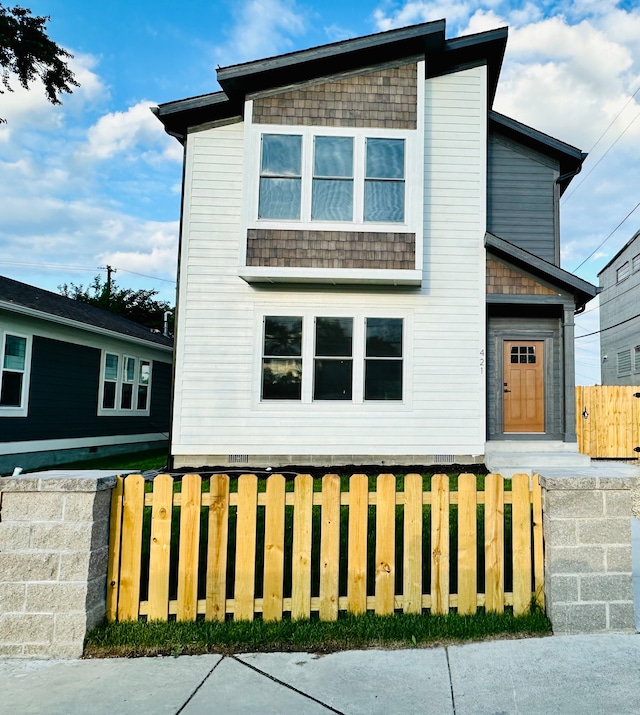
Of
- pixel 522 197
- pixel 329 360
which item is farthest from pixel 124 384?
pixel 522 197

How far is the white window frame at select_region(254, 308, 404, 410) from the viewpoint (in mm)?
9031

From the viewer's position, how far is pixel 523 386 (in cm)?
962

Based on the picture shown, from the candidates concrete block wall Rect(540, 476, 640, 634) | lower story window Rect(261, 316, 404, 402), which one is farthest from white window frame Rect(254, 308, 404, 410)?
concrete block wall Rect(540, 476, 640, 634)

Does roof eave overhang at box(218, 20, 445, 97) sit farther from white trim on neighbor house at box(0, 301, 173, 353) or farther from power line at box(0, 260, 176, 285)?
power line at box(0, 260, 176, 285)

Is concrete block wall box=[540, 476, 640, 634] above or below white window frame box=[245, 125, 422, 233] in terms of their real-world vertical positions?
below

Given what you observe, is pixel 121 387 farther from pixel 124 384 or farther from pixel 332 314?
pixel 332 314

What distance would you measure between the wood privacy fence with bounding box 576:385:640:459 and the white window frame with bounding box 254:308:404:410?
15.1 feet

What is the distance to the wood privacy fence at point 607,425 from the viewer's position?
10.9 metres

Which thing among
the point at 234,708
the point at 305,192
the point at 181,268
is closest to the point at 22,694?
the point at 234,708

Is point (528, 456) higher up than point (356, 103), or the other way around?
point (356, 103)

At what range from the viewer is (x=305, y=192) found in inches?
351

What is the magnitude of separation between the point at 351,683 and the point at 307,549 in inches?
32.3

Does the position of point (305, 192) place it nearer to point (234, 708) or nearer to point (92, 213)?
point (234, 708)

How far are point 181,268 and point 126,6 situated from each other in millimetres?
7487
